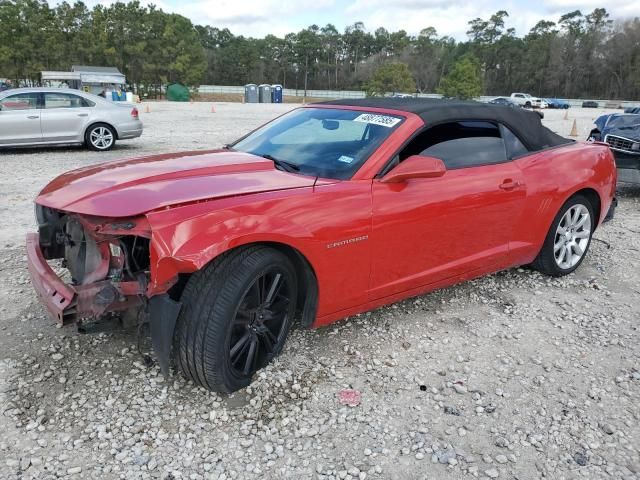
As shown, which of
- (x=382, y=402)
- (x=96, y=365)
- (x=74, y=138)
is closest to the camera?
(x=382, y=402)

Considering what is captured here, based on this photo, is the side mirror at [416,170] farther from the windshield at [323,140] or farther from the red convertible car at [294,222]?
the windshield at [323,140]

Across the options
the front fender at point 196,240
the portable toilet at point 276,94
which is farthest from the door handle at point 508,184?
the portable toilet at point 276,94

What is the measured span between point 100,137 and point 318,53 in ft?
330

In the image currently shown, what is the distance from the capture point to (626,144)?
305 inches

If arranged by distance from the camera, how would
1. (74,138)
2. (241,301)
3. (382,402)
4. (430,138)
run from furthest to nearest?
(74,138), (430,138), (382,402), (241,301)

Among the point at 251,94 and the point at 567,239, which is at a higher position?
the point at 251,94

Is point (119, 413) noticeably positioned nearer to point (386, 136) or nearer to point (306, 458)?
point (306, 458)

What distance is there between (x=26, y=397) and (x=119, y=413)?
53 cm

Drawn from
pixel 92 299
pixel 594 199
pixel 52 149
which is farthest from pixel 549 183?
pixel 52 149

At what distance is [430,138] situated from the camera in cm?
352

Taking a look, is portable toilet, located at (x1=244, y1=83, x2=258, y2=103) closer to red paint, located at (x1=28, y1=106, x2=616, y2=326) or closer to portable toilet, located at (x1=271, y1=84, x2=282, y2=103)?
portable toilet, located at (x1=271, y1=84, x2=282, y2=103)

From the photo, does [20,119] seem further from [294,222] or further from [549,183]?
[549,183]

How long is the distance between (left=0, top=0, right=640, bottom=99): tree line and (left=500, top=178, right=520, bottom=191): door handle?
184ft

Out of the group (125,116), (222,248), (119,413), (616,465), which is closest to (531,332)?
(616,465)
